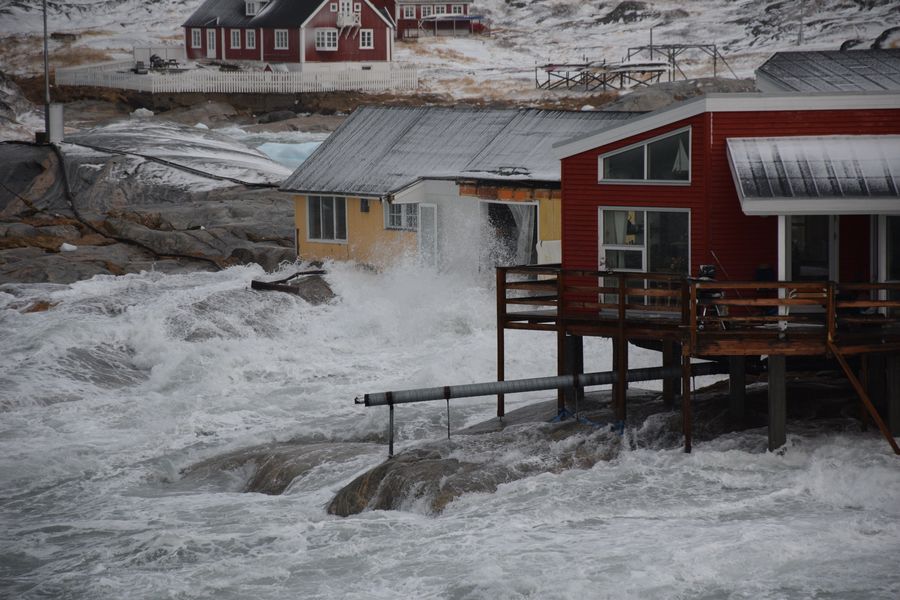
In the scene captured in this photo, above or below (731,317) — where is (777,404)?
below

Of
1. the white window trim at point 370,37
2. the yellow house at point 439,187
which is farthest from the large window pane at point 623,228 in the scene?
the white window trim at point 370,37

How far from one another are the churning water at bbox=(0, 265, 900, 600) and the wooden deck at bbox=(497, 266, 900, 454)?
5.09 ft

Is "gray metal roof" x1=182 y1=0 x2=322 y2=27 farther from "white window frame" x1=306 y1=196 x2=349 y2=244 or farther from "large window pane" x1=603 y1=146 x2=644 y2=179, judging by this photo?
"large window pane" x1=603 y1=146 x2=644 y2=179

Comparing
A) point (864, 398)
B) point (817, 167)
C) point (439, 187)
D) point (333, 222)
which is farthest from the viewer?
point (333, 222)

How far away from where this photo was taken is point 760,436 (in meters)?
21.9

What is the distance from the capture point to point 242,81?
3391 inches

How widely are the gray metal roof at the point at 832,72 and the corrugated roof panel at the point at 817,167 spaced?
2.83m

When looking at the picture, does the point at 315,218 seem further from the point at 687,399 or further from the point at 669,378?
the point at 687,399

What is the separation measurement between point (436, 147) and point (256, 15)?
193 feet

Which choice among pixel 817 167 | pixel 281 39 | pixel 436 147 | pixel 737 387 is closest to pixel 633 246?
pixel 737 387

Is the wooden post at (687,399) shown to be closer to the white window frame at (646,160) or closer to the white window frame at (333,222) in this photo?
the white window frame at (646,160)

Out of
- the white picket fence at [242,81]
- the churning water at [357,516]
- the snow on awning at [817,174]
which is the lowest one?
the churning water at [357,516]

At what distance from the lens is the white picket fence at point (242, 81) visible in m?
85.8

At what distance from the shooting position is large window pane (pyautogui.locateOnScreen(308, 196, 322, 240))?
38.2m
